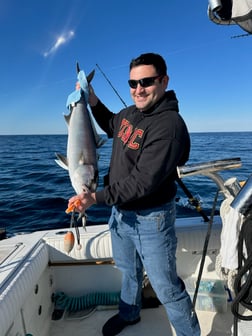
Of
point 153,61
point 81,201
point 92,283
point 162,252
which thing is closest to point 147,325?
point 92,283

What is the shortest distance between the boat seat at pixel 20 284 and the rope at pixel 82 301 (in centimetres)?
50

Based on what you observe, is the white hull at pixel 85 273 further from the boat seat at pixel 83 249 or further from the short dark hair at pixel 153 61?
the short dark hair at pixel 153 61

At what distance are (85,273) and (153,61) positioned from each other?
2134 millimetres

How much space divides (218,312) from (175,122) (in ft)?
6.57

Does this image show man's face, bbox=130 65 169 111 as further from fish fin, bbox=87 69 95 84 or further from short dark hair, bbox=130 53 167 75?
fish fin, bbox=87 69 95 84

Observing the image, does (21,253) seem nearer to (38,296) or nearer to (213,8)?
(38,296)

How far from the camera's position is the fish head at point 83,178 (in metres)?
1.99

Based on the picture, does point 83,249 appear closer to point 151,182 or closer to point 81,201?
point 81,201

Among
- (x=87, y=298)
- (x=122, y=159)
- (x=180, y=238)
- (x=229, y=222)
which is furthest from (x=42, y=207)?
(x=229, y=222)

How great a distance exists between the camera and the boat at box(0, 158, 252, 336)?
2463mm

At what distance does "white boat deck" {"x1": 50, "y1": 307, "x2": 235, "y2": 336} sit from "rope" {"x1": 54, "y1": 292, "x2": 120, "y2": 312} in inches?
4.3

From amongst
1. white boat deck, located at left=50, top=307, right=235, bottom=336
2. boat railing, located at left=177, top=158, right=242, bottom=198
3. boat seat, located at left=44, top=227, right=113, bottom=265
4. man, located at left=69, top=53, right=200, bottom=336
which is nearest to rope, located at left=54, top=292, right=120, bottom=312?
white boat deck, located at left=50, top=307, right=235, bottom=336

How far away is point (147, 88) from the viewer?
192cm

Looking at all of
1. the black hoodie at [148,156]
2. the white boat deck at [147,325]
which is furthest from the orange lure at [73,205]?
the white boat deck at [147,325]
